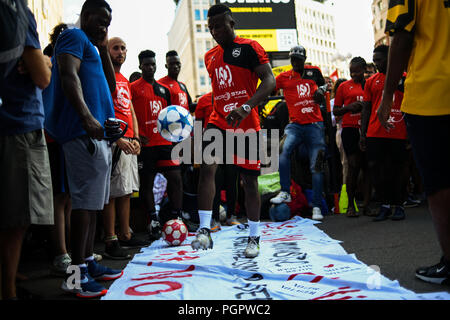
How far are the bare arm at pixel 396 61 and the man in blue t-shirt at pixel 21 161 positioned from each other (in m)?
2.08

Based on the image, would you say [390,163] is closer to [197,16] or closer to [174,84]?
[174,84]

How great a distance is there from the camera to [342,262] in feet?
10.5

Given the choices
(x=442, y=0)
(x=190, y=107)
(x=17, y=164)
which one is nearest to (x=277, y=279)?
(x=17, y=164)

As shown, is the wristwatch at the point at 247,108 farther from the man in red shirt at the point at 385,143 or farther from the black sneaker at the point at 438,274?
the man in red shirt at the point at 385,143

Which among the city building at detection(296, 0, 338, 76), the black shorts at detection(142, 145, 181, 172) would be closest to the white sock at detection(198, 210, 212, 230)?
the black shorts at detection(142, 145, 181, 172)

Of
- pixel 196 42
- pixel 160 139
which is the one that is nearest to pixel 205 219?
pixel 160 139

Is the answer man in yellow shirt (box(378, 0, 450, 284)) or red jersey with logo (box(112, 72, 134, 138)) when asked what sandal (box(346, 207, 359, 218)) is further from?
man in yellow shirt (box(378, 0, 450, 284))

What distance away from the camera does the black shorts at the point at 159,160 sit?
215 inches

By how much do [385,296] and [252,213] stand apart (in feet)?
5.95

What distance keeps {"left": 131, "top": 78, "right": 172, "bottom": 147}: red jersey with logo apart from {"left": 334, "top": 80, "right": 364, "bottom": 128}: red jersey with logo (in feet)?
9.41

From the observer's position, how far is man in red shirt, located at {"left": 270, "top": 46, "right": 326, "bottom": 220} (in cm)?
640

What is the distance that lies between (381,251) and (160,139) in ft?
10.4

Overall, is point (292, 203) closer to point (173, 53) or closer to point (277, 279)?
point (173, 53)

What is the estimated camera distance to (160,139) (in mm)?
5496
